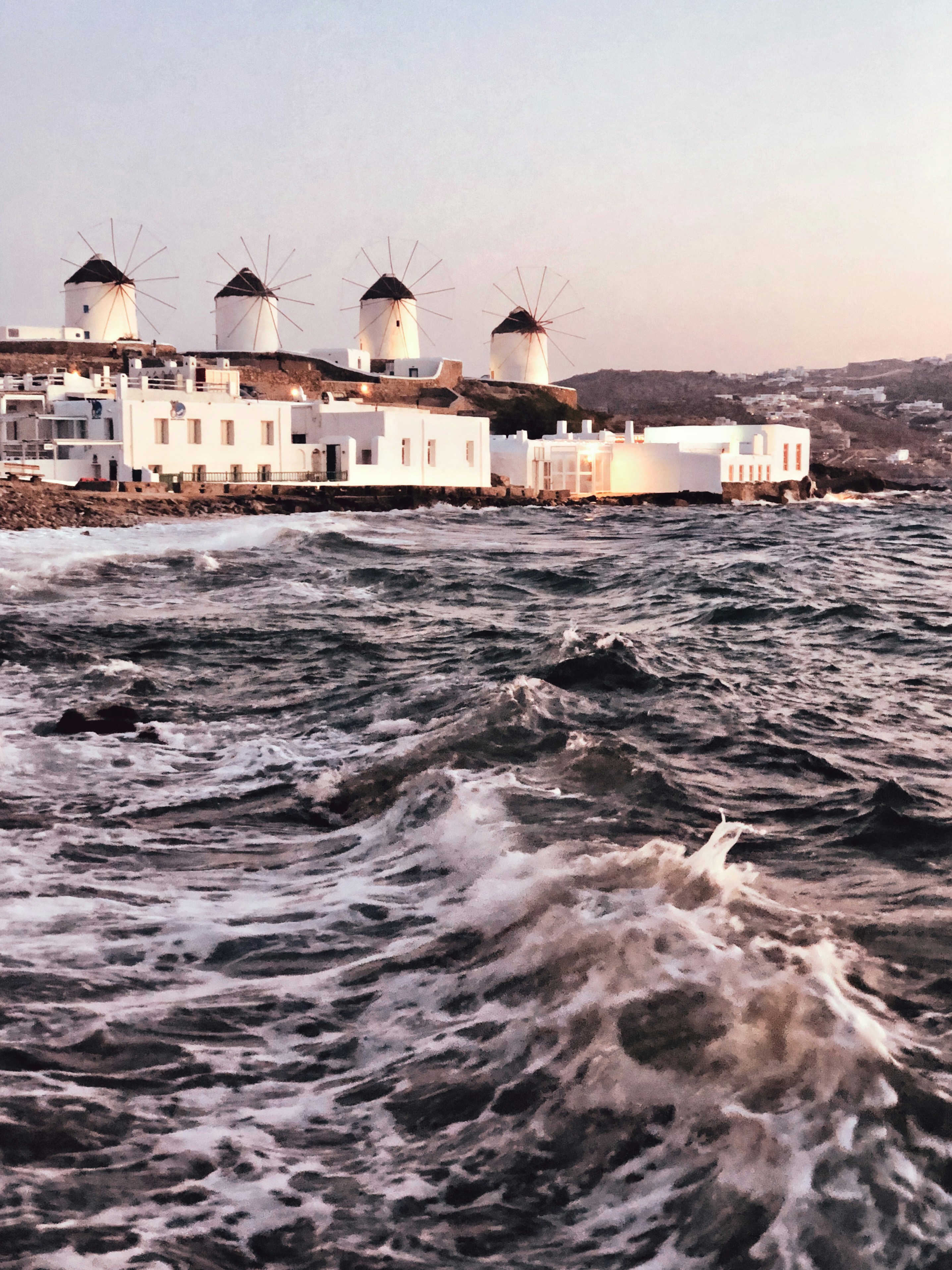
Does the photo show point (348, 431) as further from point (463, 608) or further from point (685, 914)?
point (685, 914)

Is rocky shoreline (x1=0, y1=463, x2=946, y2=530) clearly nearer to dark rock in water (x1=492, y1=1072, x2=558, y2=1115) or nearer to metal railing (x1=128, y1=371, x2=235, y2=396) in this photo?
metal railing (x1=128, y1=371, x2=235, y2=396)

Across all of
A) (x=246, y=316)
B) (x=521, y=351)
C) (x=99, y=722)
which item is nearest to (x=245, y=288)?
(x=246, y=316)

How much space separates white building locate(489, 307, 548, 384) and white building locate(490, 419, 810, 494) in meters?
20.4

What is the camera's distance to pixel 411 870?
173 inches

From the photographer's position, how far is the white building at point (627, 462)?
47.1 meters

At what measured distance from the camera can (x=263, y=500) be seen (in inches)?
1307

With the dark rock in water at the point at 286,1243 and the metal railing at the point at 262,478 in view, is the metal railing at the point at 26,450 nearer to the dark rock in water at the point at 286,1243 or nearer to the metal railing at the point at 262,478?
the metal railing at the point at 262,478

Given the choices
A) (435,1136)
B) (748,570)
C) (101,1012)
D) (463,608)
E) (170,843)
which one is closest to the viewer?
(435,1136)

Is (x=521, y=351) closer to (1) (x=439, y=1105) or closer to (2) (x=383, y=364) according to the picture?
(2) (x=383, y=364)

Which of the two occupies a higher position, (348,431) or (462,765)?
(348,431)

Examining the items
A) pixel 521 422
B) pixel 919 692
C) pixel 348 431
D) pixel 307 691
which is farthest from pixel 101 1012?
pixel 521 422

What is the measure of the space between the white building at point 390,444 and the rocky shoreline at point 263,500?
100 centimetres

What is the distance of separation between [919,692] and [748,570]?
9899mm

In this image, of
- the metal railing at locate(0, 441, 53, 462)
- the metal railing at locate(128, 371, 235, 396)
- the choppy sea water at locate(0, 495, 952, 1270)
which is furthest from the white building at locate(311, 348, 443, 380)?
the choppy sea water at locate(0, 495, 952, 1270)
